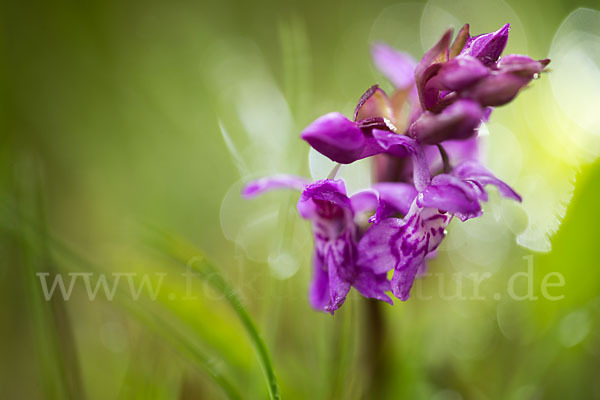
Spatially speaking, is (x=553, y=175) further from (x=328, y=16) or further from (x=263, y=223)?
(x=328, y=16)

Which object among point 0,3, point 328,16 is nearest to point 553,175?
point 328,16

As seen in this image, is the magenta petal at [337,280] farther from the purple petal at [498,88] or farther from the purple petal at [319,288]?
the purple petal at [498,88]

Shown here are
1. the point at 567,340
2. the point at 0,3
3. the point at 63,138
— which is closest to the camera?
the point at 567,340

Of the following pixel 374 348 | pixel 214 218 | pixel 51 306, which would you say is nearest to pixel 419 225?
pixel 374 348

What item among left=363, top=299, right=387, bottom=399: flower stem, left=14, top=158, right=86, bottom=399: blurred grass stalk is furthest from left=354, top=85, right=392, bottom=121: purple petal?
left=14, top=158, right=86, bottom=399: blurred grass stalk

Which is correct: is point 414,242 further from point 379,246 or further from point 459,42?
point 459,42

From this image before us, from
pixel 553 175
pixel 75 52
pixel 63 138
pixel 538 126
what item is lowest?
pixel 553 175

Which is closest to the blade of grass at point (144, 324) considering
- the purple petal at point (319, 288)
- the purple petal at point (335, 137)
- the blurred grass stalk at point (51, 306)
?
the blurred grass stalk at point (51, 306)
